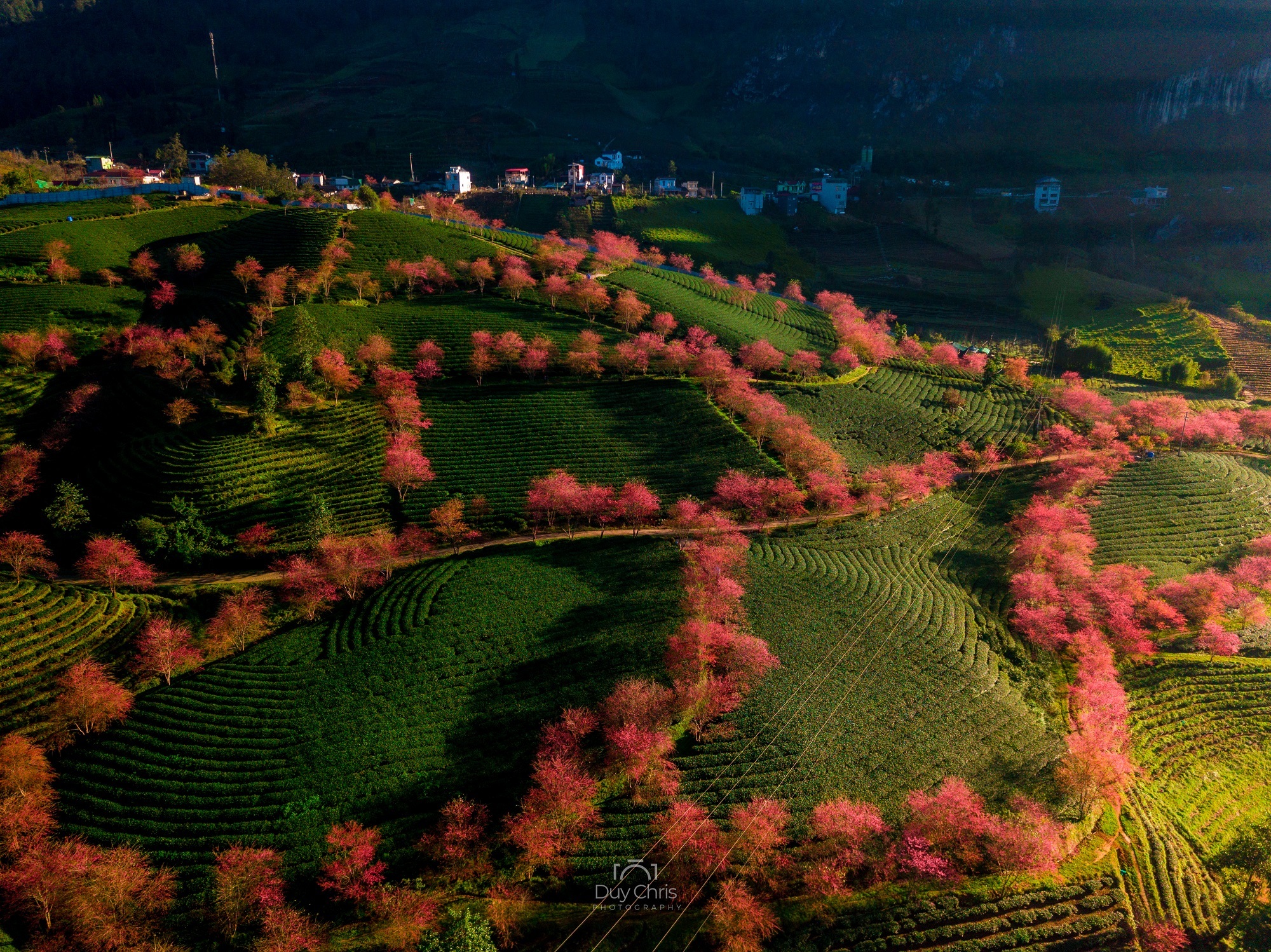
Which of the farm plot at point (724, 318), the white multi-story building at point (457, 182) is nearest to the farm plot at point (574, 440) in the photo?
the farm plot at point (724, 318)

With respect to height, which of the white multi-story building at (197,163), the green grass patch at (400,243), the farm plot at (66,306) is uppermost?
the white multi-story building at (197,163)

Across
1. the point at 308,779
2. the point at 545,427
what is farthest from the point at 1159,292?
the point at 308,779

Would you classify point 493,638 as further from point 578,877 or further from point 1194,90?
point 1194,90

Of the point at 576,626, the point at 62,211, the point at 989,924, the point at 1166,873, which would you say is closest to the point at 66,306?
the point at 62,211

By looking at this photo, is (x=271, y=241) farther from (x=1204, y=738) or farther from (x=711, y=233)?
(x=1204, y=738)

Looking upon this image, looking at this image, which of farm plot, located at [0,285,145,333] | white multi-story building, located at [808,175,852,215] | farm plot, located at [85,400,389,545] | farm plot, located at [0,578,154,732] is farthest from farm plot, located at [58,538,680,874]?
white multi-story building, located at [808,175,852,215]

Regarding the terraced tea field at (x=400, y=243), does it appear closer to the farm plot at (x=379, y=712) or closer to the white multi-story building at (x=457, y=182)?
the white multi-story building at (x=457, y=182)
